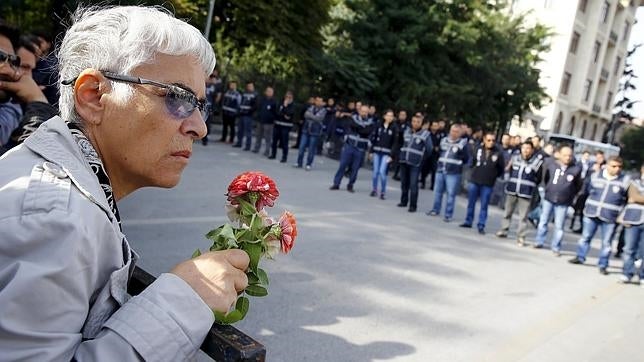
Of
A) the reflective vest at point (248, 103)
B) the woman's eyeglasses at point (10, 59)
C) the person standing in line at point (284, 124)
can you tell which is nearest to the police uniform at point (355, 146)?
the person standing in line at point (284, 124)

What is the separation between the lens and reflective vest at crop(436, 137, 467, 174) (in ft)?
31.0

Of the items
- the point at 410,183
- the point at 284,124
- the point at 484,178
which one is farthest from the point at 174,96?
the point at 284,124

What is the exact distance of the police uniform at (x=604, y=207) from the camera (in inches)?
305

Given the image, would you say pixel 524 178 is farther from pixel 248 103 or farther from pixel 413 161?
pixel 248 103

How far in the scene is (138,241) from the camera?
5.22 metres

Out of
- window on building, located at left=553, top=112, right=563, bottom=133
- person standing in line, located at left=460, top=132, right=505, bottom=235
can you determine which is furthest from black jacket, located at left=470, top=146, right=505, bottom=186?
window on building, located at left=553, top=112, right=563, bottom=133

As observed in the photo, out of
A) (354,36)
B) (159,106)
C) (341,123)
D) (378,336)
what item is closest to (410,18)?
(354,36)

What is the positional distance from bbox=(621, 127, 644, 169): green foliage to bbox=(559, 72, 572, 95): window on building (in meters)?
5.94

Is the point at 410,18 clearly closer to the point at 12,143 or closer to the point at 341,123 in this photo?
the point at 341,123

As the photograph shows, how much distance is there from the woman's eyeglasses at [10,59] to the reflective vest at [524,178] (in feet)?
25.4

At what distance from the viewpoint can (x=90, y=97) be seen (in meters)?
1.29

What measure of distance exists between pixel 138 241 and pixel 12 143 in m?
2.27

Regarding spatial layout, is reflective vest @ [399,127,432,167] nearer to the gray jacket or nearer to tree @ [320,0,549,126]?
the gray jacket

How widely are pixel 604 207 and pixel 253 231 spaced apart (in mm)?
7816
